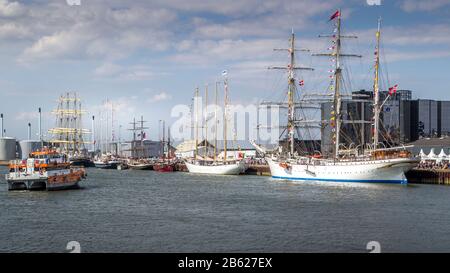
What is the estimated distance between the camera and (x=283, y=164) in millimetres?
88750

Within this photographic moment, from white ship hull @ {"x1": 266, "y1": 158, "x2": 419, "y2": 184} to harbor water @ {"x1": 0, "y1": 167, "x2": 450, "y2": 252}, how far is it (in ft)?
32.9

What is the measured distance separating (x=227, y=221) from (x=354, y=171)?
40.8 metres

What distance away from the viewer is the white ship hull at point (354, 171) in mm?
71312

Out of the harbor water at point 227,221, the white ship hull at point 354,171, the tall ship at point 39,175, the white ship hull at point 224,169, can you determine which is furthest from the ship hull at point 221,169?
the tall ship at point 39,175

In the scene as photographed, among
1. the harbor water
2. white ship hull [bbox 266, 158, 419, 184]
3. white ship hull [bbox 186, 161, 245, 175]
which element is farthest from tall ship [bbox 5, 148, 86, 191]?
white ship hull [bbox 186, 161, 245, 175]

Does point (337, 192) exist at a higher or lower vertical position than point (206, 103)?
lower

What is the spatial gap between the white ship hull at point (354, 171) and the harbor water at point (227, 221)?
32.9ft

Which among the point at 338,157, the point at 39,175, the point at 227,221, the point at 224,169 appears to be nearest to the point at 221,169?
the point at 224,169

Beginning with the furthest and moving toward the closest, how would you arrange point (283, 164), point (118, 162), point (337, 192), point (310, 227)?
point (118, 162), point (283, 164), point (337, 192), point (310, 227)

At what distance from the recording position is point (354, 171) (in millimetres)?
75938

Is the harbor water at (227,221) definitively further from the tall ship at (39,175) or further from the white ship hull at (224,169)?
the white ship hull at (224,169)
